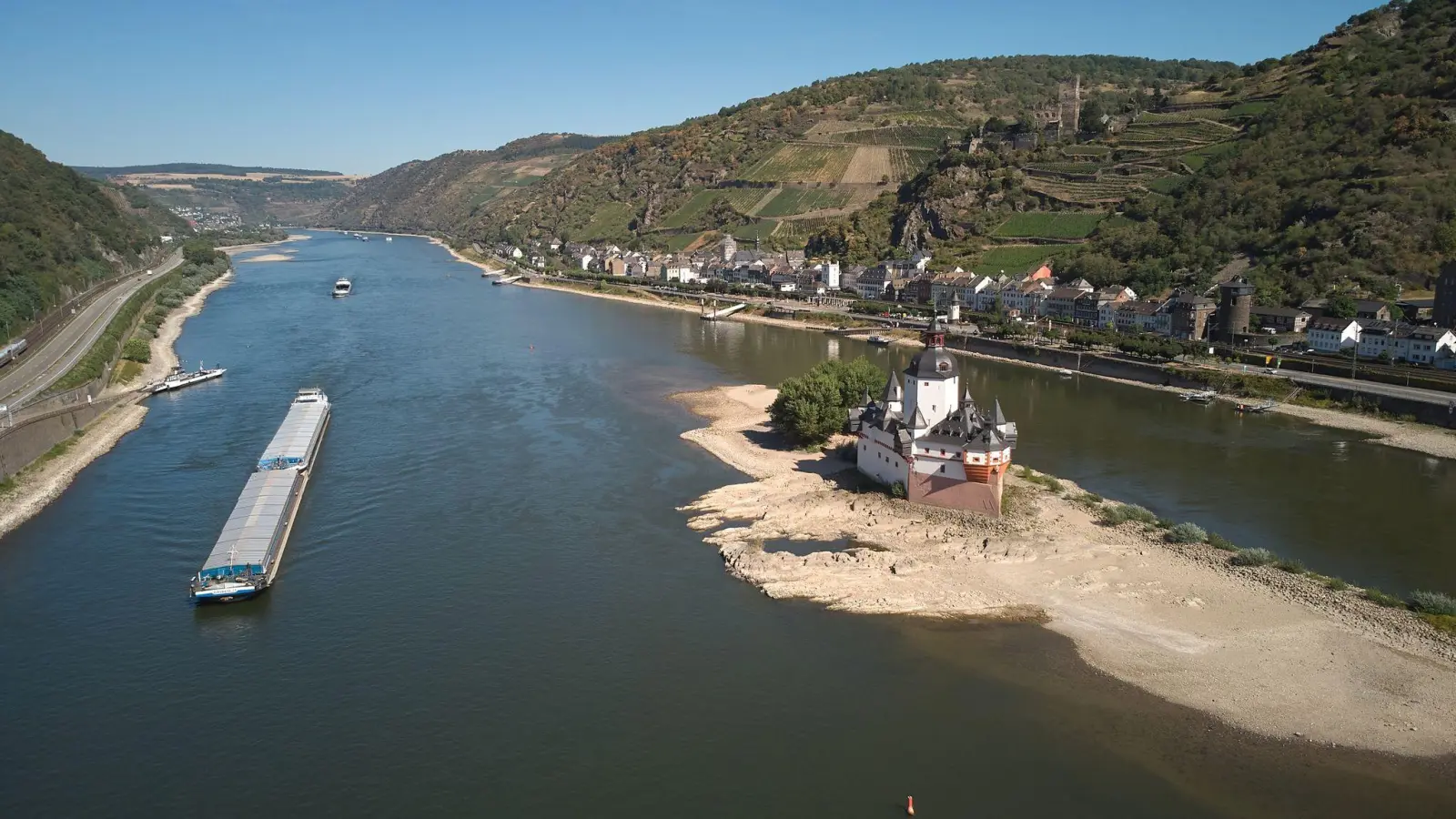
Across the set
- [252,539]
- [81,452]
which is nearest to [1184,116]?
[252,539]

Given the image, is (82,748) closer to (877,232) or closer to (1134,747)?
(1134,747)

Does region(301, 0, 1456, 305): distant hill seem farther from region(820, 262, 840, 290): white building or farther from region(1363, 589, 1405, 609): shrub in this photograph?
region(1363, 589, 1405, 609): shrub

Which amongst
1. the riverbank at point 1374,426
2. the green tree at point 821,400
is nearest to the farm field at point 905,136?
the riverbank at point 1374,426

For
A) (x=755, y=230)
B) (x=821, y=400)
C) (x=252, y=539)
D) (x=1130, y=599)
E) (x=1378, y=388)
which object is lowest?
(x=1130, y=599)

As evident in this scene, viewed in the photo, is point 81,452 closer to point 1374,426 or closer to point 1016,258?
point 1374,426

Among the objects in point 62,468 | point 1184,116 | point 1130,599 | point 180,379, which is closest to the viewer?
point 1130,599

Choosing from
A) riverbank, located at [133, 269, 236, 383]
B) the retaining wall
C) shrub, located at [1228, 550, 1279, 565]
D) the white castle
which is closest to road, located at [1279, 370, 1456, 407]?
shrub, located at [1228, 550, 1279, 565]
